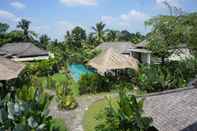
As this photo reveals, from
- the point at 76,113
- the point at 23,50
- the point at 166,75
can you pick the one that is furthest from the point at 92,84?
the point at 23,50

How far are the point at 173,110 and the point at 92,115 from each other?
741 cm

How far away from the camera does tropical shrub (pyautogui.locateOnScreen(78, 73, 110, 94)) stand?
21.6m

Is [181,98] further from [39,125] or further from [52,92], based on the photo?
[52,92]

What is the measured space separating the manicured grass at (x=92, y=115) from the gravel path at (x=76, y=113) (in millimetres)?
268

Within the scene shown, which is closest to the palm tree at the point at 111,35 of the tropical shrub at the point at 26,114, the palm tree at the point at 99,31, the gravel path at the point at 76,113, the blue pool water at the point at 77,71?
the palm tree at the point at 99,31

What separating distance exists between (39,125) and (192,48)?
16.8 m

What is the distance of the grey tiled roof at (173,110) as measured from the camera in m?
8.01

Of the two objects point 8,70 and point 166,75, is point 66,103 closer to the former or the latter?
point 8,70

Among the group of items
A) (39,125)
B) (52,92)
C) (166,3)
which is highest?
(166,3)

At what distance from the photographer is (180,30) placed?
2277cm

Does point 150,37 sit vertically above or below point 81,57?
above

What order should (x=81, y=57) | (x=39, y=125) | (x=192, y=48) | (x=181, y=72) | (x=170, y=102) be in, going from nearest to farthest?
(x=170, y=102), (x=39, y=125), (x=181, y=72), (x=192, y=48), (x=81, y=57)

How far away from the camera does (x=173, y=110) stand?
9.23m

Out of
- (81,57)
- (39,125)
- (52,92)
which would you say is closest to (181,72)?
(52,92)
